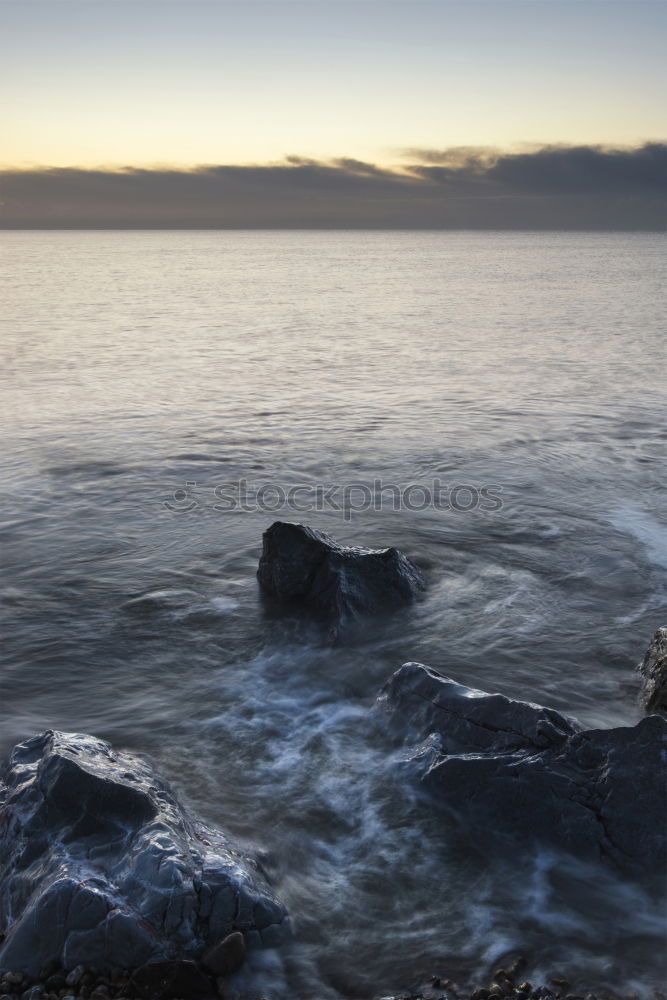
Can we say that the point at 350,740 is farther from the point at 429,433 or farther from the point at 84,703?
the point at 429,433

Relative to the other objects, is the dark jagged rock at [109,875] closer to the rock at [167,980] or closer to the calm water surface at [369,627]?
the rock at [167,980]

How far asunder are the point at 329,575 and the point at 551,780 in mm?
4711

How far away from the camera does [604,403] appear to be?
80.6 ft

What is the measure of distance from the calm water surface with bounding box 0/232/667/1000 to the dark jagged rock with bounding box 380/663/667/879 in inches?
10.9

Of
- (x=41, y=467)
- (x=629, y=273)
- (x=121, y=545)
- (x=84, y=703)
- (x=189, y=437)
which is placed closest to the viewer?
(x=84, y=703)

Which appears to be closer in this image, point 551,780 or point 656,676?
point 551,780

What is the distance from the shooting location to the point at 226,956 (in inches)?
227

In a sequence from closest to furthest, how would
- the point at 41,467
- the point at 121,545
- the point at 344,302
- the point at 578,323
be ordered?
the point at 121,545, the point at 41,467, the point at 578,323, the point at 344,302

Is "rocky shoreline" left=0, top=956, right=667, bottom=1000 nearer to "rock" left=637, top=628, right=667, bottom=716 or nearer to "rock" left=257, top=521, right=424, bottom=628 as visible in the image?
→ "rock" left=637, top=628, right=667, bottom=716

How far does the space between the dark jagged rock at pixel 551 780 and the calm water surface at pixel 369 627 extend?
28cm

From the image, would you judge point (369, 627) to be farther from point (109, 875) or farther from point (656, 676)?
point (109, 875)

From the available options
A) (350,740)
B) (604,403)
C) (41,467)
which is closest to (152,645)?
(350,740)

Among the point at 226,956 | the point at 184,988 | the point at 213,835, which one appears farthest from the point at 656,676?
the point at 184,988

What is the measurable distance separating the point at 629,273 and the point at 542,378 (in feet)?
231
